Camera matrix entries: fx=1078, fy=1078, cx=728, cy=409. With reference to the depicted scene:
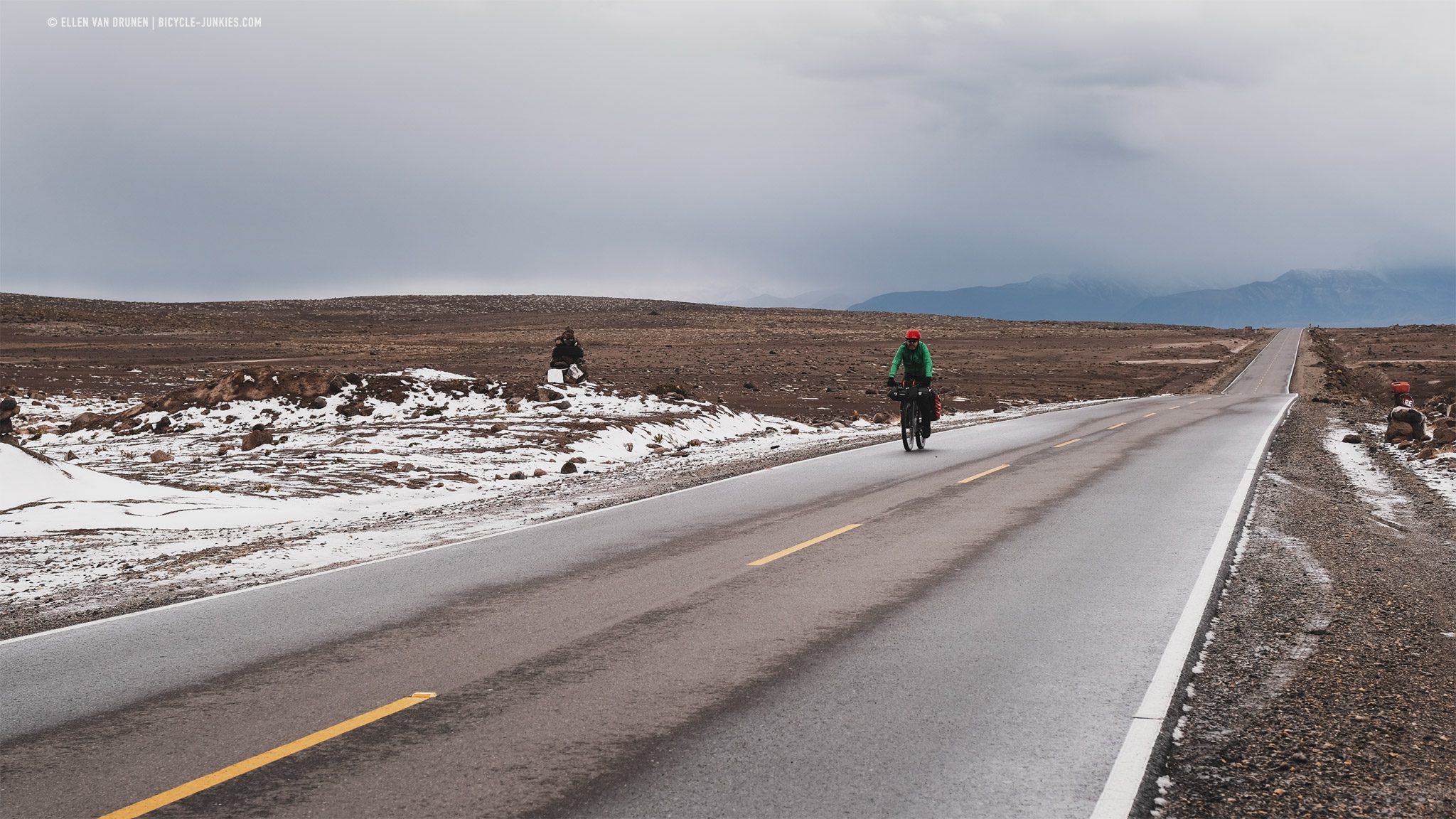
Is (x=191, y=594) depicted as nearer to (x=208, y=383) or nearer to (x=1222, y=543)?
(x=1222, y=543)

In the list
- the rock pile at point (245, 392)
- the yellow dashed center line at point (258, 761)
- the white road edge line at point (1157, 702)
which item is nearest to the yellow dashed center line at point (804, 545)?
the white road edge line at point (1157, 702)

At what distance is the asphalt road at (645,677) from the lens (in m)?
4.71

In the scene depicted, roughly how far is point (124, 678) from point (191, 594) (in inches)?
103

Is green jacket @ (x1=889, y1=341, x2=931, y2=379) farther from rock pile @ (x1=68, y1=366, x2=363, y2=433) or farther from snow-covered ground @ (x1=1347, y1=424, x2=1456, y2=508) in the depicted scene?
rock pile @ (x1=68, y1=366, x2=363, y2=433)

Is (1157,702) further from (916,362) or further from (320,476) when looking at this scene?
(916,362)

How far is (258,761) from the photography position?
4984 mm

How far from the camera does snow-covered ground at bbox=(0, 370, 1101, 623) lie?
10.7 m

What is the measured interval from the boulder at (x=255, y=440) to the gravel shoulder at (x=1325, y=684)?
56.4 ft

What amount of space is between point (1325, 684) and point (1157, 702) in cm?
121

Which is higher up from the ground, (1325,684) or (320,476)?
(1325,684)

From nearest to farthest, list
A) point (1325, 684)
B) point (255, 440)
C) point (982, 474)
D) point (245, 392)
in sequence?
point (1325, 684), point (982, 474), point (255, 440), point (245, 392)

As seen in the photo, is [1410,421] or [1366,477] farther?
[1410,421]

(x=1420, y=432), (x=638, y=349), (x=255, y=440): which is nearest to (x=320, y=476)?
(x=255, y=440)

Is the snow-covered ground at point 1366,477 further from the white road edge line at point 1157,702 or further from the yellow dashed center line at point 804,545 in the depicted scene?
the yellow dashed center line at point 804,545
